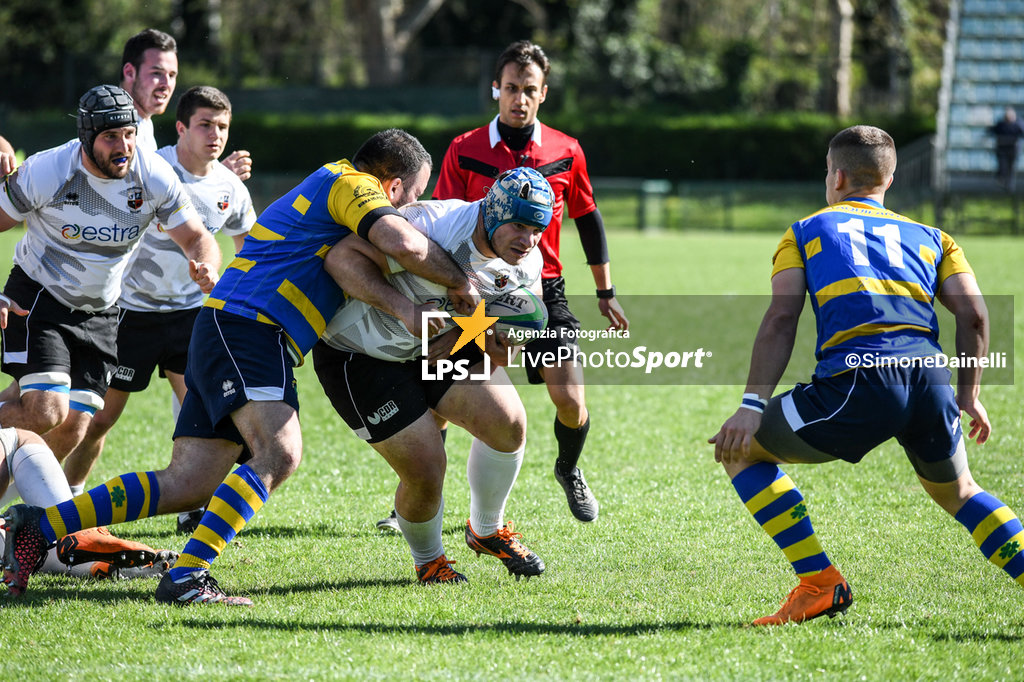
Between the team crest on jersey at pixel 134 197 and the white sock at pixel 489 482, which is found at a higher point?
the team crest on jersey at pixel 134 197

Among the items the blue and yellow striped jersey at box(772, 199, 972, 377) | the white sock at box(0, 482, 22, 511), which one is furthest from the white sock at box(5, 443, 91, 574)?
the blue and yellow striped jersey at box(772, 199, 972, 377)

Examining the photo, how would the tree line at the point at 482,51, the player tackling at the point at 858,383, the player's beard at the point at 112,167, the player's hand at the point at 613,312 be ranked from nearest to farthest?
the player tackling at the point at 858,383 < the player's beard at the point at 112,167 < the player's hand at the point at 613,312 < the tree line at the point at 482,51

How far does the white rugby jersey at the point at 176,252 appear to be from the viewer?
579cm

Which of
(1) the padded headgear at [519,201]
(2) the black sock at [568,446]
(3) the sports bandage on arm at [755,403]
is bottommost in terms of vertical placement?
(2) the black sock at [568,446]

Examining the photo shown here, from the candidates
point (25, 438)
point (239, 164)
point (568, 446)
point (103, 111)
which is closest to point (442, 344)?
point (568, 446)

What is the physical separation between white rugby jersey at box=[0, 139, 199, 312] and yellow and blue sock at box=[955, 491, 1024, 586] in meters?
3.54

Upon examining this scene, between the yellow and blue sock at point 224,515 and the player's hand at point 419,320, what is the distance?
0.80 meters

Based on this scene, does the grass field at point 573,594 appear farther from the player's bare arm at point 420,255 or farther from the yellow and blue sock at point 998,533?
the player's bare arm at point 420,255

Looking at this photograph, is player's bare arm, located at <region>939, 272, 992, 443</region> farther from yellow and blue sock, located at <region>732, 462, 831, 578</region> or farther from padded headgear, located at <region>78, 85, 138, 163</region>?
padded headgear, located at <region>78, 85, 138, 163</region>

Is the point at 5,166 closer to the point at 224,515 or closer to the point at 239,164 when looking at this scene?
the point at 239,164

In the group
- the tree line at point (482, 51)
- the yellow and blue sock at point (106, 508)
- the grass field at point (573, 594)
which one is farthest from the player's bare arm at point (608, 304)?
the tree line at point (482, 51)

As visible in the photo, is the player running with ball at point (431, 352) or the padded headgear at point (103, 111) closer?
the player running with ball at point (431, 352)

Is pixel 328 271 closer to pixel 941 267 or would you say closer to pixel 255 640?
pixel 255 640

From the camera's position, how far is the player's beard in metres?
4.70
